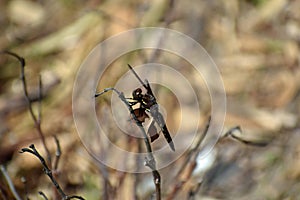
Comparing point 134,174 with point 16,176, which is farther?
point 16,176

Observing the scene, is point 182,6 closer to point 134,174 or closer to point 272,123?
point 272,123

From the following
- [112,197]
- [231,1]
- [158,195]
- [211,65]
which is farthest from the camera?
[231,1]

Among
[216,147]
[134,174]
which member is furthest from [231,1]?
[134,174]

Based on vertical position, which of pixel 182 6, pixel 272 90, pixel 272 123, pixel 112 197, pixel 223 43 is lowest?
pixel 112 197

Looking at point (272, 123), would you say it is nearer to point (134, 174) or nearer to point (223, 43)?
point (223, 43)

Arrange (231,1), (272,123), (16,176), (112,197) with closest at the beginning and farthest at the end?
(112,197)
(16,176)
(272,123)
(231,1)

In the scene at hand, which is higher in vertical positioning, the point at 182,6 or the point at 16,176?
the point at 182,6
